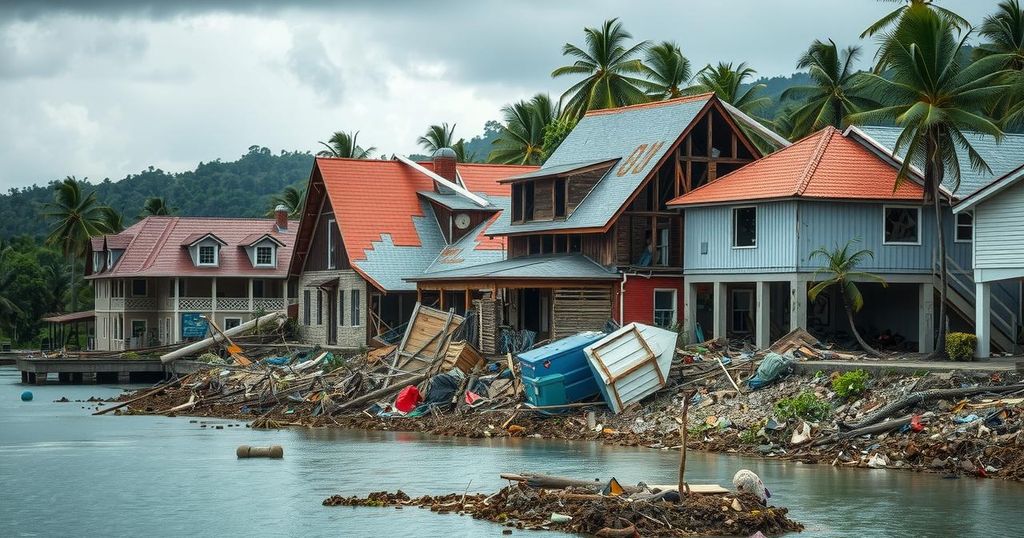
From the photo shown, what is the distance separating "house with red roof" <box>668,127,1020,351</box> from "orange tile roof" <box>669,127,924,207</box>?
4cm

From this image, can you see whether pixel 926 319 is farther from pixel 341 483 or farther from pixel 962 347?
pixel 341 483

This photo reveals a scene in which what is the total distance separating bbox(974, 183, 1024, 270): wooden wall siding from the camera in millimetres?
37750

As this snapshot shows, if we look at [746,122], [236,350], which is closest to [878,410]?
[746,122]

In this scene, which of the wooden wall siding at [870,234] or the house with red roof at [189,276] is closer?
the wooden wall siding at [870,234]

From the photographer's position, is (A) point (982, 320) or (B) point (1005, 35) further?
(B) point (1005, 35)

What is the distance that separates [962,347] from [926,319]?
503cm

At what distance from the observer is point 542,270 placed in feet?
157

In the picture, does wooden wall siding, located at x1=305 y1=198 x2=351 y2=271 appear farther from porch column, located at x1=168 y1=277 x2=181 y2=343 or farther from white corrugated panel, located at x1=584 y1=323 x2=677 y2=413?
white corrugated panel, located at x1=584 y1=323 x2=677 y2=413

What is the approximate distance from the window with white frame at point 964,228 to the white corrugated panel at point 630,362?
435 inches

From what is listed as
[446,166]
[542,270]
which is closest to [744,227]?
[542,270]

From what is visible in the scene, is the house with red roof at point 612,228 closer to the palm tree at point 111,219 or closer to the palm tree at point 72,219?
the palm tree at point 72,219

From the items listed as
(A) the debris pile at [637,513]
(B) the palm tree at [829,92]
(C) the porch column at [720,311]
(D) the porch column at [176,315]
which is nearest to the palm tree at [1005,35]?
(B) the palm tree at [829,92]

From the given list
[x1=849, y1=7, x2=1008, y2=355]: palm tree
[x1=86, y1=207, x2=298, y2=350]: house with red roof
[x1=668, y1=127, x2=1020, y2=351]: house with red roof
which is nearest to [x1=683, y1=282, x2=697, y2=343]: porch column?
[x1=668, y1=127, x2=1020, y2=351]: house with red roof

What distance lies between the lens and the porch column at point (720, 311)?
45.9 m
